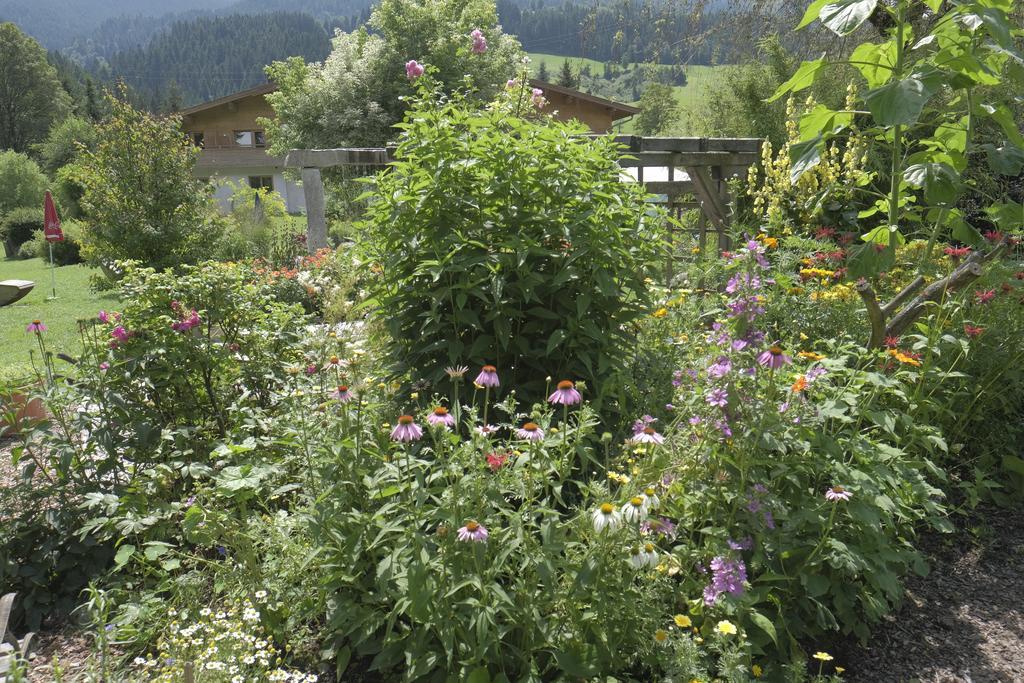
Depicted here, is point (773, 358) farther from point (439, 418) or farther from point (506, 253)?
point (506, 253)

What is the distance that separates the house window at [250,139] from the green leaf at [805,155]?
32886 millimetres

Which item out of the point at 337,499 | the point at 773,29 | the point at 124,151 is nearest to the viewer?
the point at 337,499

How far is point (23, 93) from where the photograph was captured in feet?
143

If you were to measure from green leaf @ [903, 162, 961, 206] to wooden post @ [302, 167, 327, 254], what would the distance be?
6.34 meters

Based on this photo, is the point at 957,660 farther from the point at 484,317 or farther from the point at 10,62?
the point at 10,62

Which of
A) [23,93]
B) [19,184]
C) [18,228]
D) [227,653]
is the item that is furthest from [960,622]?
[23,93]

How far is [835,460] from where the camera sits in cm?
230

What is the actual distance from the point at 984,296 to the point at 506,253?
6.87 feet

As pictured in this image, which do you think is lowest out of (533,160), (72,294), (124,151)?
(72,294)

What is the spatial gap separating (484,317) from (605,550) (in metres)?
1.17

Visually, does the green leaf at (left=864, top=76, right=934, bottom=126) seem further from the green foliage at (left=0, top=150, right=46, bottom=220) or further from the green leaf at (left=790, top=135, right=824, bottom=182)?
the green foliage at (left=0, top=150, right=46, bottom=220)

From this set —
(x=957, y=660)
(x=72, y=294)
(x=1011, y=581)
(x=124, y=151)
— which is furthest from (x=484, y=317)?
(x=72, y=294)

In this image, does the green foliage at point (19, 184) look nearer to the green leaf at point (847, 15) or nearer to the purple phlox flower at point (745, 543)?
the green leaf at point (847, 15)

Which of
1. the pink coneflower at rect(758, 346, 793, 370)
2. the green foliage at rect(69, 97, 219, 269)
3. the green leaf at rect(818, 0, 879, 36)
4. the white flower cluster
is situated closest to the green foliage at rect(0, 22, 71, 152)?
the green foliage at rect(69, 97, 219, 269)
